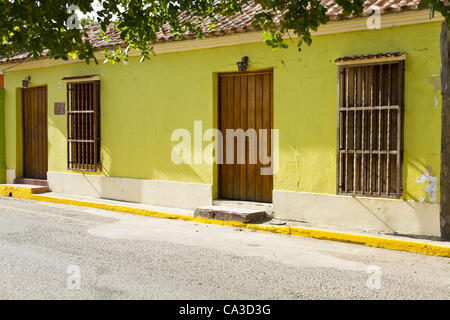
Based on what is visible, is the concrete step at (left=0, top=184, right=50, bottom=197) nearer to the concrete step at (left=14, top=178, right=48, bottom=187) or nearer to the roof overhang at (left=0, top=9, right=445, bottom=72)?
the concrete step at (left=14, top=178, right=48, bottom=187)

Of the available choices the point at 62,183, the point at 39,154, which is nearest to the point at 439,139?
the point at 62,183

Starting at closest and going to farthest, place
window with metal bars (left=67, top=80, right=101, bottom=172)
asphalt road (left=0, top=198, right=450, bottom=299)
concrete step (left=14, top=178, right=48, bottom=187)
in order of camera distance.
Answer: asphalt road (left=0, top=198, right=450, bottom=299) < window with metal bars (left=67, top=80, right=101, bottom=172) < concrete step (left=14, top=178, right=48, bottom=187)

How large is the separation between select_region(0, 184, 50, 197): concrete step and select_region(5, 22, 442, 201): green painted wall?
59 cm

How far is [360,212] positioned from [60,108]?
753cm

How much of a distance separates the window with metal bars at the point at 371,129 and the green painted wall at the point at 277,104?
16 centimetres

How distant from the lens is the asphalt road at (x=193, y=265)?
4.63 metres

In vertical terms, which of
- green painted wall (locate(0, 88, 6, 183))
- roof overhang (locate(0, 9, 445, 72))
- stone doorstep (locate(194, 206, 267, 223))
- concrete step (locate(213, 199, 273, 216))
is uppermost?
roof overhang (locate(0, 9, 445, 72))

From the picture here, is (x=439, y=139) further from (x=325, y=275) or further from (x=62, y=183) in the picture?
(x=62, y=183)

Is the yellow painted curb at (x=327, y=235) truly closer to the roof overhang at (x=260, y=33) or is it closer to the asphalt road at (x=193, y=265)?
the asphalt road at (x=193, y=265)

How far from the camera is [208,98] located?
917cm

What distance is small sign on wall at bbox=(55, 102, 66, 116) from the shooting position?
11562 millimetres

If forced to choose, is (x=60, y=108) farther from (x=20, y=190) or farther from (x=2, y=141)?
(x=2, y=141)

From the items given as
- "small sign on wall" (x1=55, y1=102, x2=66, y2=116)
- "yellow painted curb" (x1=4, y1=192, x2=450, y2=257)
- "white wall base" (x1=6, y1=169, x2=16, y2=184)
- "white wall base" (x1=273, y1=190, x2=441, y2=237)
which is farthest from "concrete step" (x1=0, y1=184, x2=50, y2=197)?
"white wall base" (x1=273, y1=190, x2=441, y2=237)
